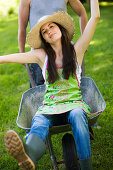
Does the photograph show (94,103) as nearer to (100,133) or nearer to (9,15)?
(100,133)

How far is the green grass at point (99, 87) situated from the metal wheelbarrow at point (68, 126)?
1.61 feet

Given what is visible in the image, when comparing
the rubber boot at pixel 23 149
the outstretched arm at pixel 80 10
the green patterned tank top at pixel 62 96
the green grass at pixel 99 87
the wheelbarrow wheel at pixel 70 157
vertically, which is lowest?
the green grass at pixel 99 87

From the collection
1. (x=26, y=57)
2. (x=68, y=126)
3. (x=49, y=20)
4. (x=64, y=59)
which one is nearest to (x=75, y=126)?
(x=68, y=126)

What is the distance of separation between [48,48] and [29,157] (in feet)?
3.66

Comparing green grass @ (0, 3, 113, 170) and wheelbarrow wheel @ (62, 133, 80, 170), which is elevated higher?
wheelbarrow wheel @ (62, 133, 80, 170)

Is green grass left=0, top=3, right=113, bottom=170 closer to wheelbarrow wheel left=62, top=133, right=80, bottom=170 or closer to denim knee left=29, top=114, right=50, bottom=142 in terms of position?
wheelbarrow wheel left=62, top=133, right=80, bottom=170

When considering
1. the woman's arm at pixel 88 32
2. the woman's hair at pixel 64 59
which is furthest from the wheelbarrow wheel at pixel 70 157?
the woman's arm at pixel 88 32

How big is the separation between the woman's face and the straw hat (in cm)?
4

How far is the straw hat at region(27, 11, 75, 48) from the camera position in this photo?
2324 millimetres

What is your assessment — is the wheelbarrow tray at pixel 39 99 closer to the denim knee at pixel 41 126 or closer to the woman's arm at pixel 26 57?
the denim knee at pixel 41 126

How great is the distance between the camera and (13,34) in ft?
26.7

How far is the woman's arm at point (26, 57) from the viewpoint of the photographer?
2346mm

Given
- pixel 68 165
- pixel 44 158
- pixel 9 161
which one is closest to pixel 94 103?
pixel 68 165

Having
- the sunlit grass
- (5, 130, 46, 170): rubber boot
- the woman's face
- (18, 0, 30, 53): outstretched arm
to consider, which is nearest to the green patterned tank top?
the woman's face
